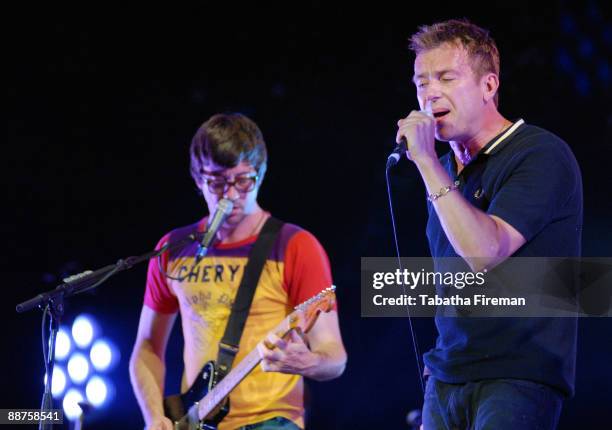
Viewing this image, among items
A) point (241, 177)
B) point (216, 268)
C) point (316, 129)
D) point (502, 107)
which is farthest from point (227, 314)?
point (502, 107)

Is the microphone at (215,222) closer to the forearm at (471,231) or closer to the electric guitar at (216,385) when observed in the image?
the electric guitar at (216,385)

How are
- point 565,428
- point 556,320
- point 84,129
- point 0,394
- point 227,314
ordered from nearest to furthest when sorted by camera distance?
point 556,320
point 227,314
point 565,428
point 0,394
point 84,129

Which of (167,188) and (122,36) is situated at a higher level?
(122,36)

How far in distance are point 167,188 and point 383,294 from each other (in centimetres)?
228

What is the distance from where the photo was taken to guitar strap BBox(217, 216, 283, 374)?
11.8 ft

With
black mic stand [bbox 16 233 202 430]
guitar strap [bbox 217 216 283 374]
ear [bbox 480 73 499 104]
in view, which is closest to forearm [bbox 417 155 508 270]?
ear [bbox 480 73 499 104]

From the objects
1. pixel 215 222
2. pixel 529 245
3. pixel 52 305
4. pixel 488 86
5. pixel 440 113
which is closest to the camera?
pixel 529 245

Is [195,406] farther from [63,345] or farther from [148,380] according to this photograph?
[63,345]

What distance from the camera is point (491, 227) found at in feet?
7.00

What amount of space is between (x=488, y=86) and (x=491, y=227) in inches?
26.1

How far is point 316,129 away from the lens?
4.78 m

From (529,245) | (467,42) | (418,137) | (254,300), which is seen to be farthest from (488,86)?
(254,300)

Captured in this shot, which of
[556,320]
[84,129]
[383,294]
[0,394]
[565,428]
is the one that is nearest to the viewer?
[556,320]

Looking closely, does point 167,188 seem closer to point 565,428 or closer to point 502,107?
point 502,107
